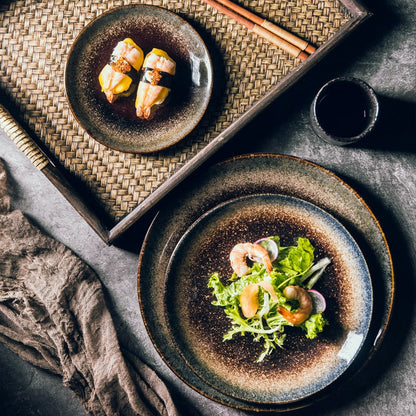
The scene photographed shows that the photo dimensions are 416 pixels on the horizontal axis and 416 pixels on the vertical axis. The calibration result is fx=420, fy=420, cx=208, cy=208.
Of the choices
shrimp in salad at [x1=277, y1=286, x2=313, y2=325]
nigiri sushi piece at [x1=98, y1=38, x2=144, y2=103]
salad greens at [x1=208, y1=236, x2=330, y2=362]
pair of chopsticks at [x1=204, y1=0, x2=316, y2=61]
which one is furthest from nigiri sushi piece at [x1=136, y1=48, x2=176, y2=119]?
shrimp in salad at [x1=277, y1=286, x2=313, y2=325]

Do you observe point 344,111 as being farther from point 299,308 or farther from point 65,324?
point 65,324

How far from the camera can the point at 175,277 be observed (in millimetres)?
1510

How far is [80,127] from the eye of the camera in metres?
1.57

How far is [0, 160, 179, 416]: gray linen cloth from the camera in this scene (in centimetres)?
163

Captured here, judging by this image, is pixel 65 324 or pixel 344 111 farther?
pixel 65 324

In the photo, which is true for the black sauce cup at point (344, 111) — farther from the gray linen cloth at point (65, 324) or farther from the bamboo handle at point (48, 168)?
the gray linen cloth at point (65, 324)

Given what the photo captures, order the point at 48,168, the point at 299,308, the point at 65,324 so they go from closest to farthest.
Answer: the point at 299,308 < the point at 48,168 < the point at 65,324

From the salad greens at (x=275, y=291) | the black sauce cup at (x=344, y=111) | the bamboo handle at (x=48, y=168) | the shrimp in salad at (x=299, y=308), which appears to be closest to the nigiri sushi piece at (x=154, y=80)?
the bamboo handle at (x=48, y=168)

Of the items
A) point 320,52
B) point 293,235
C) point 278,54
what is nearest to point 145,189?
point 293,235

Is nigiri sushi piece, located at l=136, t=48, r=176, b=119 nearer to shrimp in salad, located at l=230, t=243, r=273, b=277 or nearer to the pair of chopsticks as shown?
the pair of chopsticks

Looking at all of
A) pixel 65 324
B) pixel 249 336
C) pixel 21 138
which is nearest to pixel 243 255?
pixel 249 336

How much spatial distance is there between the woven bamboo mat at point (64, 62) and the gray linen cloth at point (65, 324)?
1.03ft

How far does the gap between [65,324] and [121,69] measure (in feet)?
3.25

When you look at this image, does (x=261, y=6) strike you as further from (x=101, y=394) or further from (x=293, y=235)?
(x=101, y=394)
